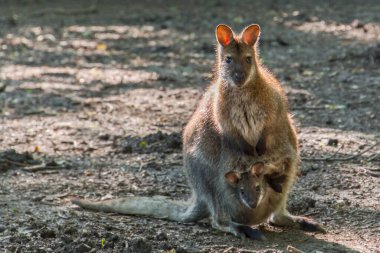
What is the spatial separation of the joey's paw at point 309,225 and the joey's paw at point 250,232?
28cm

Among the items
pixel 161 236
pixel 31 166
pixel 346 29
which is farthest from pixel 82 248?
pixel 346 29

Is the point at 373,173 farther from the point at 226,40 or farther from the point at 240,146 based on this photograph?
the point at 226,40

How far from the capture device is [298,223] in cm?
511

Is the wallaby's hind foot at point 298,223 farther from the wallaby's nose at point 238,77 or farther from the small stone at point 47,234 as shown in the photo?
the small stone at point 47,234

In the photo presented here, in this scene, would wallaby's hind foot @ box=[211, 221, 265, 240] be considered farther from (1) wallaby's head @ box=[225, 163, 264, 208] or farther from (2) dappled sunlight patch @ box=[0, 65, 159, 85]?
(2) dappled sunlight patch @ box=[0, 65, 159, 85]

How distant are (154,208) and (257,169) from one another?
81cm

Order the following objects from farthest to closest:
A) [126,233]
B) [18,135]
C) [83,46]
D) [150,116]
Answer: [83,46]
[150,116]
[18,135]
[126,233]

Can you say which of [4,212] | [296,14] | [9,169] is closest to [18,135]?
[9,169]

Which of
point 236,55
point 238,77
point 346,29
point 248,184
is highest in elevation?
point 236,55

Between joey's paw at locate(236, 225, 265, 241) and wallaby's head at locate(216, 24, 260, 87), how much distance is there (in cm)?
91

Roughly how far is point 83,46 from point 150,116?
4.82 m

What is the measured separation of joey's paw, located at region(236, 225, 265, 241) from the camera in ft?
16.2

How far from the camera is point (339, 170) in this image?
614 centimetres

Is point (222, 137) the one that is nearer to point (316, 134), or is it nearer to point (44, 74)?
point (316, 134)
